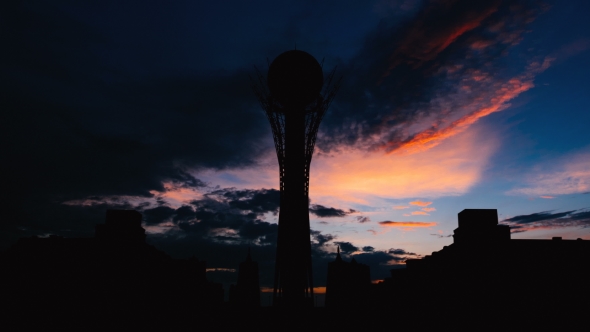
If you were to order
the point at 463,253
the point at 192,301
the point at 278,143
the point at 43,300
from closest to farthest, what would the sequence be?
the point at 463,253
the point at 43,300
the point at 192,301
the point at 278,143

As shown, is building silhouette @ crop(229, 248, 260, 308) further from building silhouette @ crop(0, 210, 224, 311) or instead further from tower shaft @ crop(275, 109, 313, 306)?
building silhouette @ crop(0, 210, 224, 311)

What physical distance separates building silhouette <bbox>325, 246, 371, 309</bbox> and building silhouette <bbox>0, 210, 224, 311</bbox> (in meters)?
24.8

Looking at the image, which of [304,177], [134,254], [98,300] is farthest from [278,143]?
[98,300]

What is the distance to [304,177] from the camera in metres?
40.2

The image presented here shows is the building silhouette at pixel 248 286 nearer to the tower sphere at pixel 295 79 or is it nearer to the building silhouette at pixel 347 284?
the building silhouette at pixel 347 284

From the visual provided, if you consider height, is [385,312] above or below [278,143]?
below

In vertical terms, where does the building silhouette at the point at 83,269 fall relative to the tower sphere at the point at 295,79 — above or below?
below

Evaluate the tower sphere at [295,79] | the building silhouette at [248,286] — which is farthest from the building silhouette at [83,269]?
the tower sphere at [295,79]

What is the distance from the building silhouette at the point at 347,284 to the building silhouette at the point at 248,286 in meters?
8.16

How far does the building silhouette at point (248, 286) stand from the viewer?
43.6 meters

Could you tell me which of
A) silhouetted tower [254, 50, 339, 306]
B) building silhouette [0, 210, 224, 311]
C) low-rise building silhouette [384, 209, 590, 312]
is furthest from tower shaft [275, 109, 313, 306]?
low-rise building silhouette [384, 209, 590, 312]

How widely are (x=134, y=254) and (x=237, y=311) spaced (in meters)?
21.8

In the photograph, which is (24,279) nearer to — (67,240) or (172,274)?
(67,240)

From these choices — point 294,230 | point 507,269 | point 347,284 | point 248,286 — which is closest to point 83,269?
point 507,269
